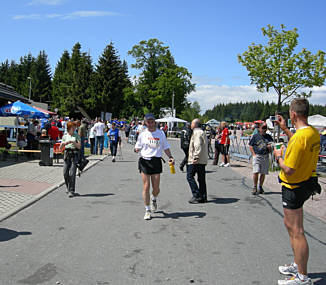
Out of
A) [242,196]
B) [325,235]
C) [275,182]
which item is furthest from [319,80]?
[325,235]

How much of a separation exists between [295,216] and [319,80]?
15343 millimetres

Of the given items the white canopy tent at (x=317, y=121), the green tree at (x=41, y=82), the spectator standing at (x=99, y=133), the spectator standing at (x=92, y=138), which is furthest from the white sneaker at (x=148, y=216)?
the green tree at (x=41, y=82)

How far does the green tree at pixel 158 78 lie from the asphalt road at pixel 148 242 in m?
51.3

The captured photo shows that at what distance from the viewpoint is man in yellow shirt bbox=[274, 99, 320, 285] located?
3.68 metres

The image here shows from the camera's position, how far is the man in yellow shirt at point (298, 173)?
3.68m

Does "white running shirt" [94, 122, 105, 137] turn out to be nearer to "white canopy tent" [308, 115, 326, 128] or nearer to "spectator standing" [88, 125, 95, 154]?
"spectator standing" [88, 125, 95, 154]

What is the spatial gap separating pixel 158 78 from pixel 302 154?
56.8m

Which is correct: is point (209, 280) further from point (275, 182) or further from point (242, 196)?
point (275, 182)

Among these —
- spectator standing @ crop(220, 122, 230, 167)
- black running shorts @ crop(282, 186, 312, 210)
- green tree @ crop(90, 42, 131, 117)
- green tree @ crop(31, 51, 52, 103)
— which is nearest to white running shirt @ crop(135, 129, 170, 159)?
black running shorts @ crop(282, 186, 312, 210)

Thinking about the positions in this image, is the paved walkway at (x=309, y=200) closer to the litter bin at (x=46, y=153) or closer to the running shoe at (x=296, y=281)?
the running shoe at (x=296, y=281)

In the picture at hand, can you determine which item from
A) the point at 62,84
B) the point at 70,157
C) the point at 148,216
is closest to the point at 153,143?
the point at 148,216

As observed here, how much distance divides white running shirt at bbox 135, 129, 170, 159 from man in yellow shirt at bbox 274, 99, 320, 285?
121 inches

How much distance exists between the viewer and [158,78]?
59.5 metres

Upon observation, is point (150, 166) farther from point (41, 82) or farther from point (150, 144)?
point (41, 82)
